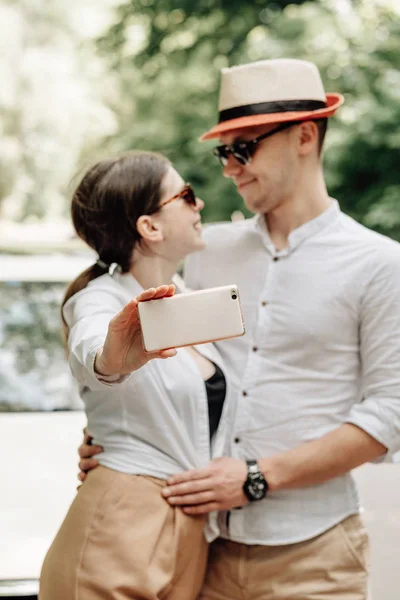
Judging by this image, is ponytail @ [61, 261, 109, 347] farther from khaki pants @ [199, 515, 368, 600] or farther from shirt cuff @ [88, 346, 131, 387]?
khaki pants @ [199, 515, 368, 600]

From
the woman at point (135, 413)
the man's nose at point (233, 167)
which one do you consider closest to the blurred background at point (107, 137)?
the woman at point (135, 413)

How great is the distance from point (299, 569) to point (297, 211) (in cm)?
76

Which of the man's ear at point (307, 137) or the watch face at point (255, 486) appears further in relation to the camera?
the man's ear at point (307, 137)

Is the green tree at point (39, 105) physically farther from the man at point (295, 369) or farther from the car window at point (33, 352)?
the man at point (295, 369)

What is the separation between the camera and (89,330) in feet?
4.31

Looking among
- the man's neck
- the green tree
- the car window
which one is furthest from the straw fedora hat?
the green tree

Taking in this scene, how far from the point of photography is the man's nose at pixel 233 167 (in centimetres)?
183

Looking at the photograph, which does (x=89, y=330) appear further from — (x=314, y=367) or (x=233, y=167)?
(x=233, y=167)

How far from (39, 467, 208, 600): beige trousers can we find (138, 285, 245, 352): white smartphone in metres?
0.51

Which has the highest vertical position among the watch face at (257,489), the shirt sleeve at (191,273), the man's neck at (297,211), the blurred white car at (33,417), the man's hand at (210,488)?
the man's neck at (297,211)

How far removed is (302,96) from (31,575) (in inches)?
53.0

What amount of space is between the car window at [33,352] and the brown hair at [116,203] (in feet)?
4.31

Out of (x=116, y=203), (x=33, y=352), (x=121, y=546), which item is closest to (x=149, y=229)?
(x=116, y=203)

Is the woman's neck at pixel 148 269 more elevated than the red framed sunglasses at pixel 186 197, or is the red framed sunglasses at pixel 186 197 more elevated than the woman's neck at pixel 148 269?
the red framed sunglasses at pixel 186 197
